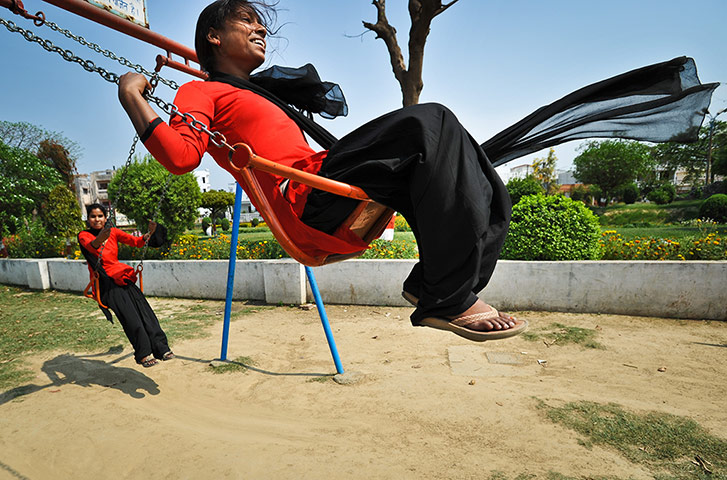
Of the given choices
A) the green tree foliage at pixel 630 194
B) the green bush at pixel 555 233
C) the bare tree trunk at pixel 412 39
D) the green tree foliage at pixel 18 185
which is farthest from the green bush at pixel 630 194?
the green tree foliage at pixel 18 185

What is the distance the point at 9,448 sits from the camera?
2.67 m

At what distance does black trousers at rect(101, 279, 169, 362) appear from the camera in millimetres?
3791

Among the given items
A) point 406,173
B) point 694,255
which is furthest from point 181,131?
point 694,255

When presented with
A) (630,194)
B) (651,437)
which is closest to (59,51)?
(651,437)

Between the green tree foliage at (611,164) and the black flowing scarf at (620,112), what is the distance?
35093 millimetres

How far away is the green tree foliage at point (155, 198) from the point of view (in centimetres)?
873

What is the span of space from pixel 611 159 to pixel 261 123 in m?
37.4

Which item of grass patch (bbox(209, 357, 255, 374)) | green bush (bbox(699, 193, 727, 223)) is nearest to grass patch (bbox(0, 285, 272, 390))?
grass patch (bbox(209, 357, 255, 374))

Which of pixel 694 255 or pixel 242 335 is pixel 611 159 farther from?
pixel 242 335

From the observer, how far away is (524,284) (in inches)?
213

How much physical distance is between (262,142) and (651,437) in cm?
296

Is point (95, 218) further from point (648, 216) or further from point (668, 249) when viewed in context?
point (648, 216)

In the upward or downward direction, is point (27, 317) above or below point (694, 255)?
below

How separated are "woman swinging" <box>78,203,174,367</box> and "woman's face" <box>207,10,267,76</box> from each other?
2349 mm
